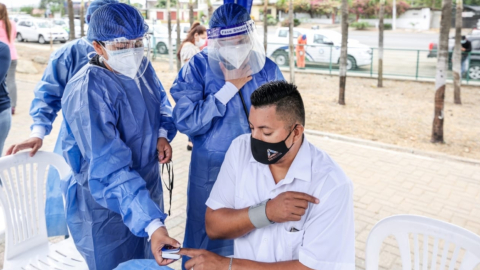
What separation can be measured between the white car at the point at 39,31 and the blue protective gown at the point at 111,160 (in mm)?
22257

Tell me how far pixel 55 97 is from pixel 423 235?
2.34m

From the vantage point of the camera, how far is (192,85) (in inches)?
88.9

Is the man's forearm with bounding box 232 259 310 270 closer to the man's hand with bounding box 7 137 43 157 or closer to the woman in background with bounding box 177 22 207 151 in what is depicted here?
the man's hand with bounding box 7 137 43 157

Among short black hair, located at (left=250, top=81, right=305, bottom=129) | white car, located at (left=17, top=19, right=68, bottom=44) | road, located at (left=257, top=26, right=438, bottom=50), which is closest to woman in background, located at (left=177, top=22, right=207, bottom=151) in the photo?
short black hair, located at (left=250, top=81, right=305, bottom=129)

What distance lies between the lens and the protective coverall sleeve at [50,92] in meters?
2.59

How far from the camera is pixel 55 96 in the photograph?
8.95ft

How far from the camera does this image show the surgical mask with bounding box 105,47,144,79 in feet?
6.00

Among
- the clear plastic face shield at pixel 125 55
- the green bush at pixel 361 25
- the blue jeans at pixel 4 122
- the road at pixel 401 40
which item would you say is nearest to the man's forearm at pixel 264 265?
the clear plastic face shield at pixel 125 55

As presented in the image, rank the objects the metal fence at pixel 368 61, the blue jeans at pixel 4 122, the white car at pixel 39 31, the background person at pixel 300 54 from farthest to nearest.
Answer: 1. the white car at pixel 39 31
2. the background person at pixel 300 54
3. the metal fence at pixel 368 61
4. the blue jeans at pixel 4 122

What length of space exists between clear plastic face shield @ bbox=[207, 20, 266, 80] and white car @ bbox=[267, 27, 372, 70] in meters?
11.1

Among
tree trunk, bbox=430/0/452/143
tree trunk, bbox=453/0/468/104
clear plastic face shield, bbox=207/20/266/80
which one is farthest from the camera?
tree trunk, bbox=453/0/468/104

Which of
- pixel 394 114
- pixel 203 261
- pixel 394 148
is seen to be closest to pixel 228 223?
pixel 203 261

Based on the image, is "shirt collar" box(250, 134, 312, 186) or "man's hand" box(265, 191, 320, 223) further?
"shirt collar" box(250, 134, 312, 186)

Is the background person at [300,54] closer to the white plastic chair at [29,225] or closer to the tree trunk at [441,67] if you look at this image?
the tree trunk at [441,67]
